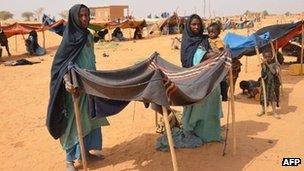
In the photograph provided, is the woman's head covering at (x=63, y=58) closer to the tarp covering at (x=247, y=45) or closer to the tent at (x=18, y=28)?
the tarp covering at (x=247, y=45)

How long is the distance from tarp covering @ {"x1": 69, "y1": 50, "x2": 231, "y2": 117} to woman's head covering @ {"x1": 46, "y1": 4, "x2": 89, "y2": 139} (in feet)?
0.87

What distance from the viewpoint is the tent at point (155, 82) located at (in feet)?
13.3

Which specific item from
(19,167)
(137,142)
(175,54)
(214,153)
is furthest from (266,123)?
(175,54)

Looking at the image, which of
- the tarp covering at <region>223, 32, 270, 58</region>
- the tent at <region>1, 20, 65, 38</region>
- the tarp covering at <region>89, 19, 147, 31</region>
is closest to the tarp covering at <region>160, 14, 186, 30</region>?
the tarp covering at <region>89, 19, 147, 31</region>

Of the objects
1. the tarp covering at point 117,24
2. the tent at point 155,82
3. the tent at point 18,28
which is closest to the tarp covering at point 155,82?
the tent at point 155,82

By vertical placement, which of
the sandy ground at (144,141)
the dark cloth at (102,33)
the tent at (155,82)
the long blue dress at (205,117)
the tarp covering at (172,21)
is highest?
the tarp covering at (172,21)

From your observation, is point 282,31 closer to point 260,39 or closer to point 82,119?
point 260,39

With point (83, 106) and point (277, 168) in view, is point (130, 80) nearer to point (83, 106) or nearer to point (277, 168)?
point (83, 106)

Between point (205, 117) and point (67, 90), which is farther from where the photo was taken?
point (205, 117)

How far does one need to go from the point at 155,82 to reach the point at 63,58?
1.29 m

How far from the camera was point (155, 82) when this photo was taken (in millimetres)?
4023

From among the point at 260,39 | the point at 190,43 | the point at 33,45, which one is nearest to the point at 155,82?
the point at 190,43

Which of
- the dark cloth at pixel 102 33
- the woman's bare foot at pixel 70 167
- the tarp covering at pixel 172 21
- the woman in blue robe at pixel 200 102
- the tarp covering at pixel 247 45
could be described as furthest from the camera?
the tarp covering at pixel 172 21

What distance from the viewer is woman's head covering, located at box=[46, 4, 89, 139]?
471 centimetres
